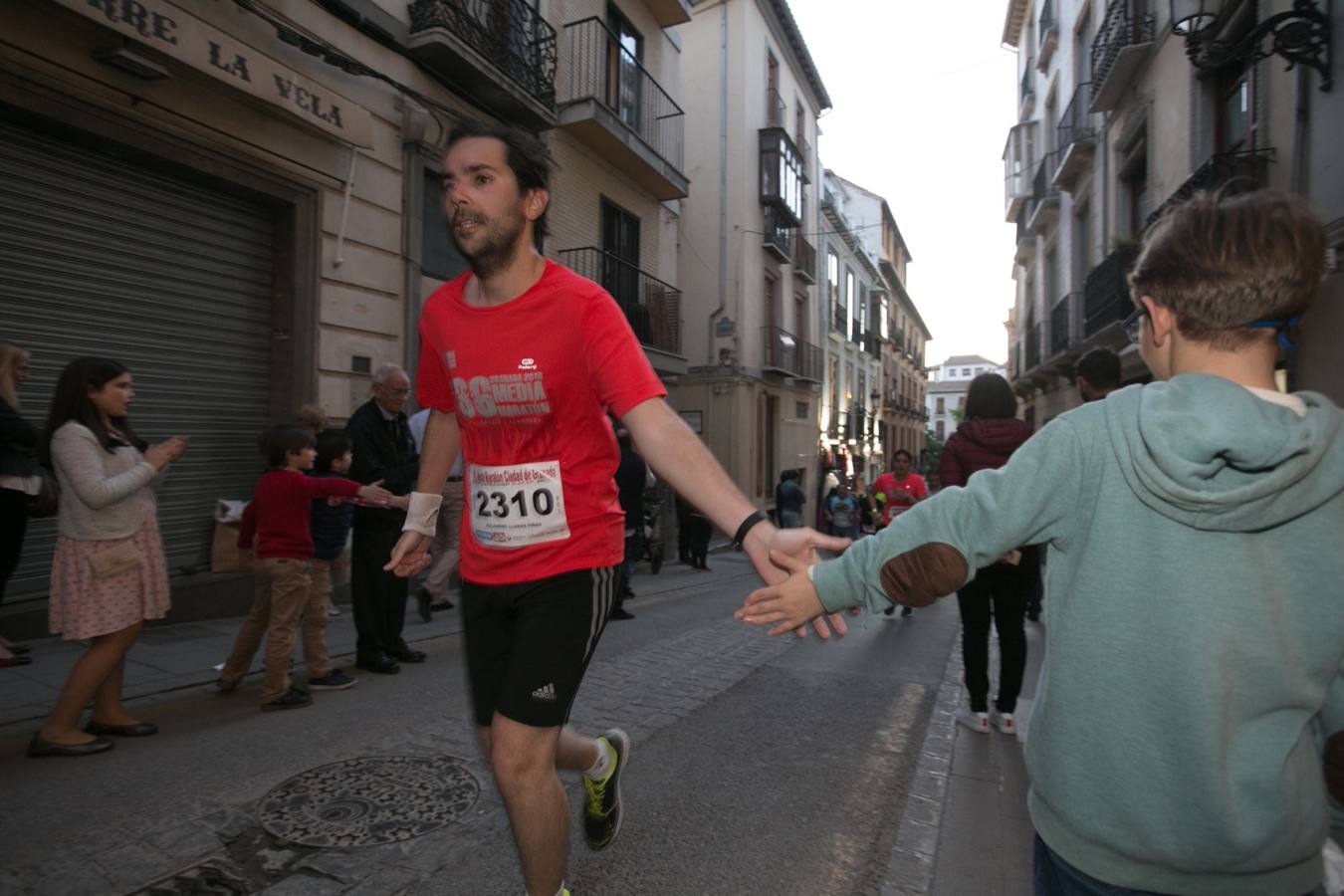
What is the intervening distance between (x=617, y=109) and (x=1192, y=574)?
49.0 feet

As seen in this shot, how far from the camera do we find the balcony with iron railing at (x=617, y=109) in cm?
1267

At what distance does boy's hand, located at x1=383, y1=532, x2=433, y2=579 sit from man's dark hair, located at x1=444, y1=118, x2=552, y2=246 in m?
1.04

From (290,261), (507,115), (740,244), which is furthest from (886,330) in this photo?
(290,261)

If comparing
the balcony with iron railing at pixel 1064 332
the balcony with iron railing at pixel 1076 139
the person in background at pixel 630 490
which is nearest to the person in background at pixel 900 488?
the person in background at pixel 630 490

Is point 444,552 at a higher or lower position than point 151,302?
lower

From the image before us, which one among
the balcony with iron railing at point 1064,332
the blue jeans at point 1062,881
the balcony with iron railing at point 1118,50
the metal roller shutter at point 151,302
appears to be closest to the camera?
the blue jeans at point 1062,881

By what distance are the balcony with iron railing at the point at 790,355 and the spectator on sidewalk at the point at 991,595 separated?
56.8 ft

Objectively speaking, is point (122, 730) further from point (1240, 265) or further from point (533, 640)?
point (1240, 265)

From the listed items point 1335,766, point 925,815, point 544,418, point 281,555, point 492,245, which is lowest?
point 925,815

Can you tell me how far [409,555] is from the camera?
2.65 m

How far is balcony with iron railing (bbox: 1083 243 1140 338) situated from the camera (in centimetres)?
1246

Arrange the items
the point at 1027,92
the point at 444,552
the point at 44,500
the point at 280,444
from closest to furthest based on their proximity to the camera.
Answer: the point at 280,444, the point at 44,500, the point at 444,552, the point at 1027,92

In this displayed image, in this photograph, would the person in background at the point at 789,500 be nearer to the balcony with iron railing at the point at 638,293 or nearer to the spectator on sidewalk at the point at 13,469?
the balcony with iron railing at the point at 638,293

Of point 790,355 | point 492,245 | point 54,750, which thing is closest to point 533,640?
point 492,245
